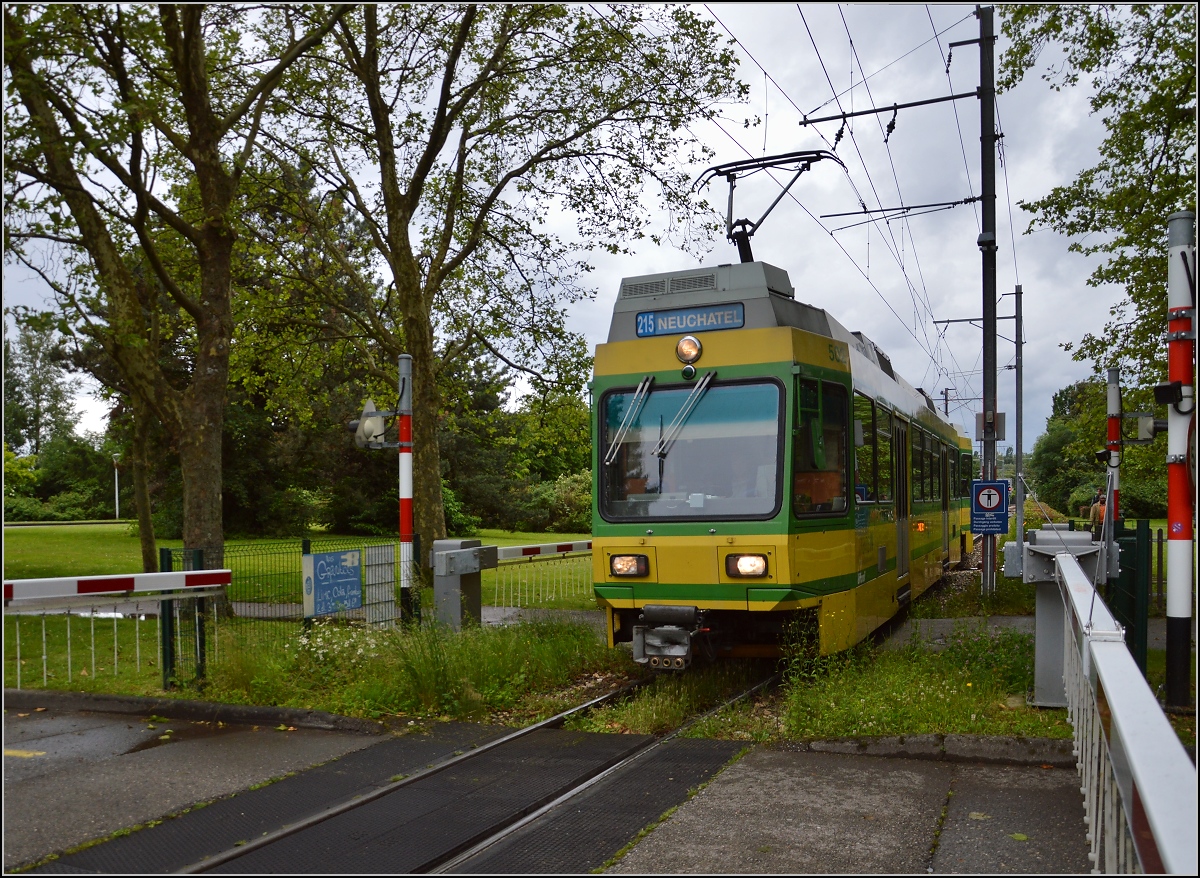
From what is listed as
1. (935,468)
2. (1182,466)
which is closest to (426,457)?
(935,468)

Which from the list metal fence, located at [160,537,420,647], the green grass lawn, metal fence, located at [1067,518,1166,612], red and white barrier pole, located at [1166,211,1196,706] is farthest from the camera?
the green grass lawn

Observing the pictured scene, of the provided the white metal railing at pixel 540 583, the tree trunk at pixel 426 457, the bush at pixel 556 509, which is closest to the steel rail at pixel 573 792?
the white metal railing at pixel 540 583

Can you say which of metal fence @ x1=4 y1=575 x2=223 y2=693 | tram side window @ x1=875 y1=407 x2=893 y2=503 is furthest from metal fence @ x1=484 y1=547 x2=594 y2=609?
metal fence @ x1=4 y1=575 x2=223 y2=693

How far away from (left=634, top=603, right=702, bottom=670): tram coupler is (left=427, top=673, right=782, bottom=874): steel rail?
0.52 meters

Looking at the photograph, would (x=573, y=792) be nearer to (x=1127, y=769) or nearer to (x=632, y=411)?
(x=632, y=411)

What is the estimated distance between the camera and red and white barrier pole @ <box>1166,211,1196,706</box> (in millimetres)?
7516

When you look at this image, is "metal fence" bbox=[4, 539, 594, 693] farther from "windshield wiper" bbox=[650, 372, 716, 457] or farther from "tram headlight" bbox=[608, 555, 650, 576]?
"windshield wiper" bbox=[650, 372, 716, 457]

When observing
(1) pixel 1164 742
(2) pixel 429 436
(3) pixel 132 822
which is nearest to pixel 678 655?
(3) pixel 132 822

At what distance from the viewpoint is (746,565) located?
332 inches

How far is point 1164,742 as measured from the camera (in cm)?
269

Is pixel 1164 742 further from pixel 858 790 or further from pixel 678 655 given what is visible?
pixel 678 655

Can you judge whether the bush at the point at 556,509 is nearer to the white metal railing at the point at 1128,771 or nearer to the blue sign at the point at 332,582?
the blue sign at the point at 332,582

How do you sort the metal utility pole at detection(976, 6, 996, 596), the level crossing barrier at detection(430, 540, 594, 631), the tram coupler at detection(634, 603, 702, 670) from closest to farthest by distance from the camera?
the tram coupler at detection(634, 603, 702, 670) → the level crossing barrier at detection(430, 540, 594, 631) → the metal utility pole at detection(976, 6, 996, 596)

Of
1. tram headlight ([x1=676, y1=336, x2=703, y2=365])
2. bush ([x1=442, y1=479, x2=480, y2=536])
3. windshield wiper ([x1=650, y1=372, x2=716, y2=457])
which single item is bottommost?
bush ([x1=442, y1=479, x2=480, y2=536])
